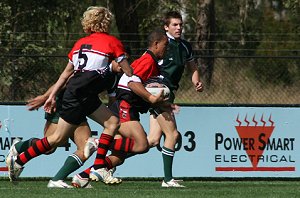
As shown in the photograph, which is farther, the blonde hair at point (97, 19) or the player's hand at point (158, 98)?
the player's hand at point (158, 98)

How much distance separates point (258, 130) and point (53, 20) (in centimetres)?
1405

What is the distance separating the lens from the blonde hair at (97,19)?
11688 mm

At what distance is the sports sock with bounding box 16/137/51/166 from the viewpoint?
1181 centimetres

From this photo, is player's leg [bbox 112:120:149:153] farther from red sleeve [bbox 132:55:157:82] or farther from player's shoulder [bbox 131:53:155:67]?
player's shoulder [bbox 131:53:155:67]

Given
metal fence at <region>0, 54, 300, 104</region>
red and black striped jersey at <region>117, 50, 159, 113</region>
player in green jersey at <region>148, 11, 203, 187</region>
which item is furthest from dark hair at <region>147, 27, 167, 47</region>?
metal fence at <region>0, 54, 300, 104</region>

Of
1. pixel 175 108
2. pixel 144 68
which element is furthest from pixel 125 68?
pixel 175 108

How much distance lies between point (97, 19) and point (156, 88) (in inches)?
49.5

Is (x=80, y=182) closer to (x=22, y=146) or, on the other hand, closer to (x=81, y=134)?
(x=81, y=134)

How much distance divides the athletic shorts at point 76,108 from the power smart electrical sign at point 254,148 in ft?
12.8

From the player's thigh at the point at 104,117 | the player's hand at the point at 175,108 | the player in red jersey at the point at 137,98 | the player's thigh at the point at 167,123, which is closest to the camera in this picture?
the player's thigh at the point at 104,117

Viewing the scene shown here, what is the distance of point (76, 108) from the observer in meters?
11.7

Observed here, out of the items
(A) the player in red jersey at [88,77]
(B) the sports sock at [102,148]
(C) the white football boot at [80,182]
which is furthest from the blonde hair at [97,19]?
(C) the white football boot at [80,182]

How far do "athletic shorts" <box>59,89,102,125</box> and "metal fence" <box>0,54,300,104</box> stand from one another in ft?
21.8

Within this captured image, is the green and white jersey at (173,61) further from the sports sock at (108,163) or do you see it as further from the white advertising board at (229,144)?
the white advertising board at (229,144)
